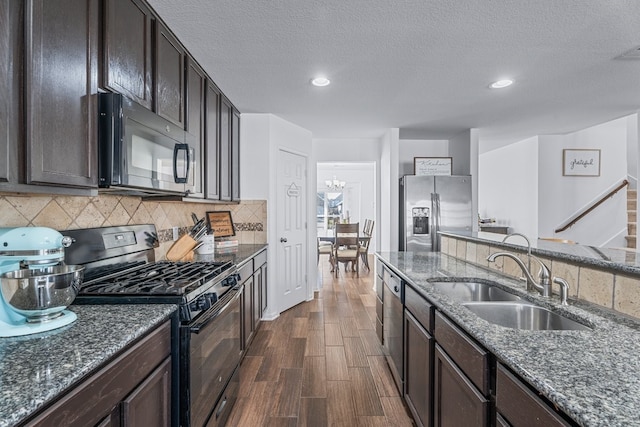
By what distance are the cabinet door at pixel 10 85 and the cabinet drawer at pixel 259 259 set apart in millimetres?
2086

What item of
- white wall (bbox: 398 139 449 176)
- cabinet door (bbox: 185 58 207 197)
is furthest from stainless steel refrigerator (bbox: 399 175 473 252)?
cabinet door (bbox: 185 58 207 197)

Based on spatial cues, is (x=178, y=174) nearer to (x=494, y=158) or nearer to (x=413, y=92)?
(x=413, y=92)

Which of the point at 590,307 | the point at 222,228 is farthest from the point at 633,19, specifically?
the point at 222,228

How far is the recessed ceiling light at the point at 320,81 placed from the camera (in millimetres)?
2695

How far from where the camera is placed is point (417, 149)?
16.8 feet

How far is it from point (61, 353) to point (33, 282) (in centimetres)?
26

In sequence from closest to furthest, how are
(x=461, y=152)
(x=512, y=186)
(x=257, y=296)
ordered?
(x=257, y=296), (x=461, y=152), (x=512, y=186)

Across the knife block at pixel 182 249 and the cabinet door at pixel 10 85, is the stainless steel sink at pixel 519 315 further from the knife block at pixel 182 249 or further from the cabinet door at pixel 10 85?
the knife block at pixel 182 249

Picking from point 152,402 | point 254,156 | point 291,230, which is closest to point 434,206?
point 291,230

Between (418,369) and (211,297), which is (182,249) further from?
(418,369)

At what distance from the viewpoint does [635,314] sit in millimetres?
1142

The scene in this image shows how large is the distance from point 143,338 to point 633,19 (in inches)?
116

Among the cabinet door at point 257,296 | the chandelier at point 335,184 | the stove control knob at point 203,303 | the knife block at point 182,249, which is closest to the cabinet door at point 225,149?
the knife block at point 182,249

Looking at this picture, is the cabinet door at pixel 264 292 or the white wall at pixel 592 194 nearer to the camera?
the cabinet door at pixel 264 292
